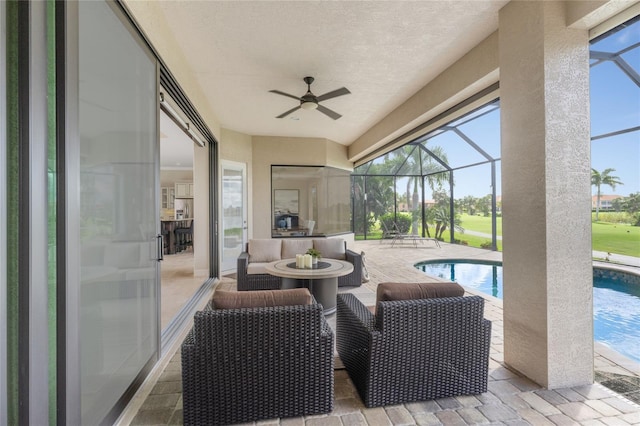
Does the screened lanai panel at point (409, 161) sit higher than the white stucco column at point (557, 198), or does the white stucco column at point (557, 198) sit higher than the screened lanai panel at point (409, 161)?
the screened lanai panel at point (409, 161)

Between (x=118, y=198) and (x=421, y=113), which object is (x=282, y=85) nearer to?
(x=421, y=113)

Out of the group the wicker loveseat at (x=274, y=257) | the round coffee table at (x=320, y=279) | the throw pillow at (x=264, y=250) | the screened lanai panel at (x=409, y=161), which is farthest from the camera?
the screened lanai panel at (x=409, y=161)

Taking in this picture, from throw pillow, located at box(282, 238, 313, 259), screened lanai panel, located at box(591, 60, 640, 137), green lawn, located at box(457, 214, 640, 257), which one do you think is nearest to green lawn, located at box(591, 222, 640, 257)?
green lawn, located at box(457, 214, 640, 257)

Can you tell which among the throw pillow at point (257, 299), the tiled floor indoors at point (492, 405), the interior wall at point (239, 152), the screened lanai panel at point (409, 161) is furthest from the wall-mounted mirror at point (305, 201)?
the throw pillow at point (257, 299)

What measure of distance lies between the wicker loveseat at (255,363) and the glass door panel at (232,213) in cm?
424

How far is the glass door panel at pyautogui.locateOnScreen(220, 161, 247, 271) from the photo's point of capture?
593cm

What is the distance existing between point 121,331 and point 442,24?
3.53m

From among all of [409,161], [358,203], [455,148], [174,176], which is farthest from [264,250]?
[174,176]

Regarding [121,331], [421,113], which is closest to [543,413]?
[121,331]

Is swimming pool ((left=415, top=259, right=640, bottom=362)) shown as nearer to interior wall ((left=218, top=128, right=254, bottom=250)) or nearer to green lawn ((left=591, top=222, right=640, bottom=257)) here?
green lawn ((left=591, top=222, right=640, bottom=257))

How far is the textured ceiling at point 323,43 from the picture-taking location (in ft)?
8.18

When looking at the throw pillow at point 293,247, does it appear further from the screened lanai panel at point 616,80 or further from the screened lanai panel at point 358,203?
the screened lanai panel at point 358,203

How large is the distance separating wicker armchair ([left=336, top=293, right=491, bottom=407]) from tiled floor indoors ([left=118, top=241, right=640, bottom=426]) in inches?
3.4

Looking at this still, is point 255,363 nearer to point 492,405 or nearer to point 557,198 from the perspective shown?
point 492,405
